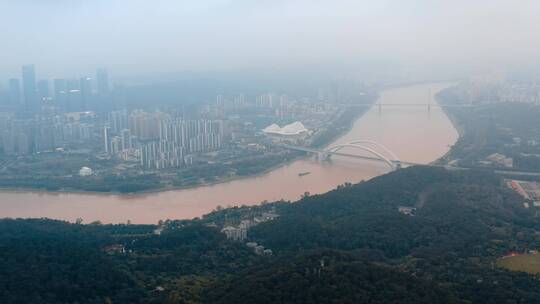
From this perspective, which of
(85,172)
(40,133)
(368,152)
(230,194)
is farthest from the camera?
(40,133)

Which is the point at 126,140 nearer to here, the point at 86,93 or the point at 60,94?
the point at 86,93

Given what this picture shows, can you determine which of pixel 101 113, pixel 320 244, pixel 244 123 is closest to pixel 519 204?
pixel 320 244

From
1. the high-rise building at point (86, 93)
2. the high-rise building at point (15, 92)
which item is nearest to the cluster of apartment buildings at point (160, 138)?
the high-rise building at point (86, 93)

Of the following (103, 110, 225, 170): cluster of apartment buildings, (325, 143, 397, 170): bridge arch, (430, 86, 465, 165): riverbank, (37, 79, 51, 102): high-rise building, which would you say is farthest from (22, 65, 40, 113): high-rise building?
(430, 86, 465, 165): riverbank

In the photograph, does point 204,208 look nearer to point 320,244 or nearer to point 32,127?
point 320,244

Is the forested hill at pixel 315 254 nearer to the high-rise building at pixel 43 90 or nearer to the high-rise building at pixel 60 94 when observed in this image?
the high-rise building at pixel 60 94

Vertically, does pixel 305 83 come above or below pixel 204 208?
above

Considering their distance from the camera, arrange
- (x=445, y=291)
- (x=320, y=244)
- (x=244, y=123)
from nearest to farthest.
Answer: (x=445, y=291) < (x=320, y=244) < (x=244, y=123)

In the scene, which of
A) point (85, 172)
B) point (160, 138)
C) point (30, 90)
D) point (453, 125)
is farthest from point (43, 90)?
point (453, 125)
